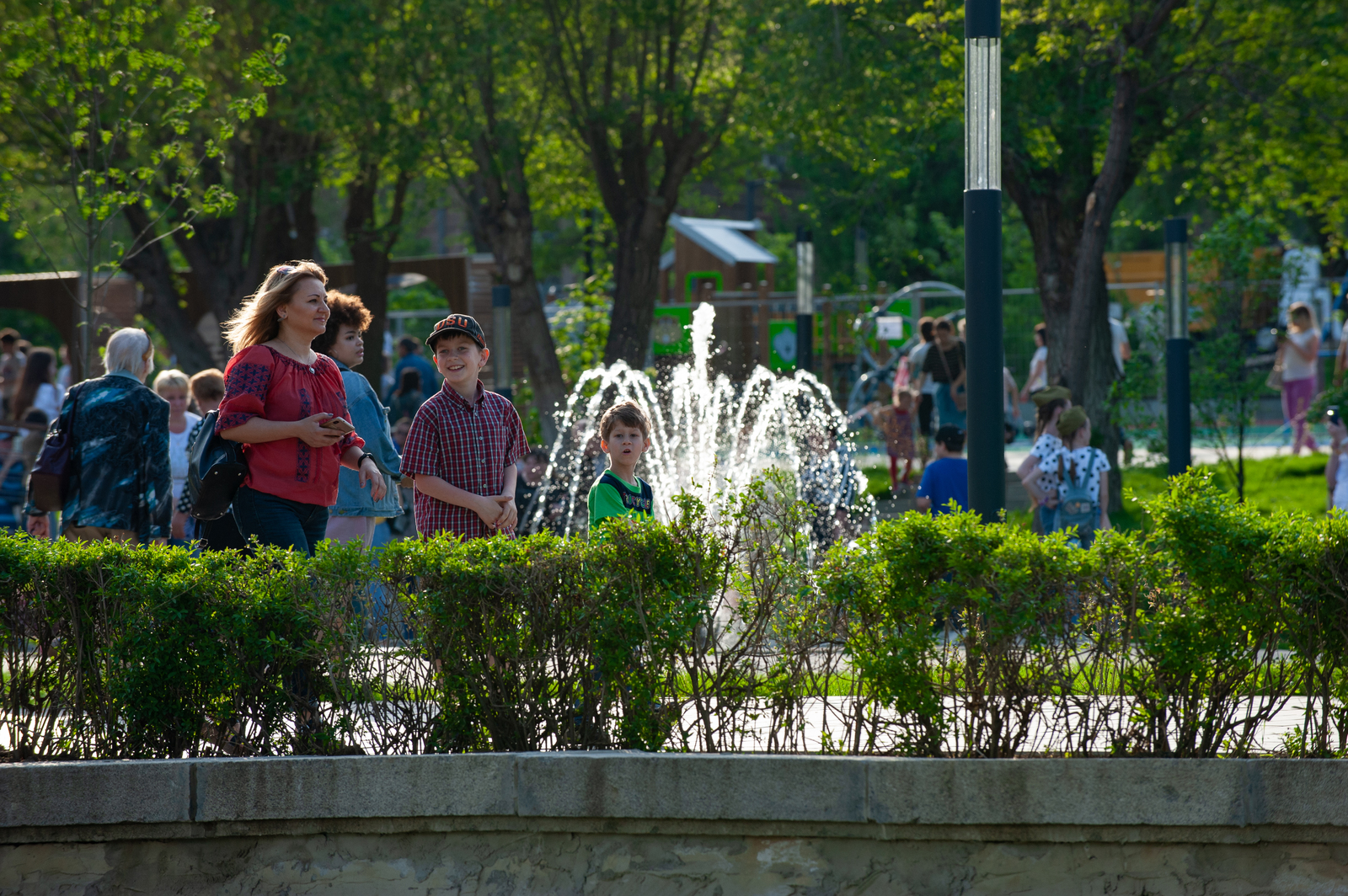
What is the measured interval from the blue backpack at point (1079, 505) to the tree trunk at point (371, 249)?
12.2 meters

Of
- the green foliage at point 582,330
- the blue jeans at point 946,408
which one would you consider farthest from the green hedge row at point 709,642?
the green foliage at point 582,330

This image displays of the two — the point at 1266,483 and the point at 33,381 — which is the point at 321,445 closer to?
the point at 33,381

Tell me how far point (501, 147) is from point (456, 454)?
1219 cm

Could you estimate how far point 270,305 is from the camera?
550 centimetres

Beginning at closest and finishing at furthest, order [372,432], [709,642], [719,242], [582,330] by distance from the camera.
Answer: [709,642] → [372,432] → [582,330] → [719,242]

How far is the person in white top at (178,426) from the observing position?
330 inches

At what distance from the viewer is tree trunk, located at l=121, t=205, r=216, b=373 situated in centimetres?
1859

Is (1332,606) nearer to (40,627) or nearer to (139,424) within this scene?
(40,627)

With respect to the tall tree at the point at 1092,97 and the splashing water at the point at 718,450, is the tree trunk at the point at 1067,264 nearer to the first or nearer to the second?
the tall tree at the point at 1092,97

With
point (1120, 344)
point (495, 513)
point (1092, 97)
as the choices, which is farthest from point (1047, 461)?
point (1120, 344)

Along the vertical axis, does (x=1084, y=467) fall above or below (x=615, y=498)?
above

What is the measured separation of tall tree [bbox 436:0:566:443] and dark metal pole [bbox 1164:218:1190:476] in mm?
7414

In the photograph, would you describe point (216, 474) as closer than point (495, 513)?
Yes

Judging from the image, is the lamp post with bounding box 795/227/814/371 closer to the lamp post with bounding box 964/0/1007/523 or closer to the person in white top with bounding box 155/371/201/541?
the person in white top with bounding box 155/371/201/541
